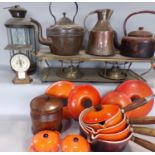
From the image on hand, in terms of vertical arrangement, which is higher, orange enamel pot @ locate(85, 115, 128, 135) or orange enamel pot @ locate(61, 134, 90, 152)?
orange enamel pot @ locate(85, 115, 128, 135)

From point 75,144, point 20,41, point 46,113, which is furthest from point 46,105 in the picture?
point 20,41

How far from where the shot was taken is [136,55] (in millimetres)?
826

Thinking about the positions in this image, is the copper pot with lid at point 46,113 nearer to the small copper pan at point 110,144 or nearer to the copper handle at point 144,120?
the small copper pan at point 110,144

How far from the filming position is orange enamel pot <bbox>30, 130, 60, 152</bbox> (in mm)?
600

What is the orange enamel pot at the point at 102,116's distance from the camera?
590mm

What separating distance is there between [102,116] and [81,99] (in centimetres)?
12

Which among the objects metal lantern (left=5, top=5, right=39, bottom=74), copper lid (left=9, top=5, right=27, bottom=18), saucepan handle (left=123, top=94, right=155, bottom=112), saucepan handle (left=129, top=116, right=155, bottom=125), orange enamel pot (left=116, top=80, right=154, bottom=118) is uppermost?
copper lid (left=9, top=5, right=27, bottom=18)

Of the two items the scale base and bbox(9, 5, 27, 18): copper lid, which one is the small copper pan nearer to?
the scale base

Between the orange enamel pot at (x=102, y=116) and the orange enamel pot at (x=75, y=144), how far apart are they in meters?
0.05

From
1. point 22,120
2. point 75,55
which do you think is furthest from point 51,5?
point 22,120

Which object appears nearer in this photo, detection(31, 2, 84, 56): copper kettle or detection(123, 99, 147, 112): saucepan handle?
detection(123, 99, 147, 112): saucepan handle

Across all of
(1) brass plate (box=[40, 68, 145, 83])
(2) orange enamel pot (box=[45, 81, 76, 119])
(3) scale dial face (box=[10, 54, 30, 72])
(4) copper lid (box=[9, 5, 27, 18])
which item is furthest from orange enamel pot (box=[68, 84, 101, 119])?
(4) copper lid (box=[9, 5, 27, 18])

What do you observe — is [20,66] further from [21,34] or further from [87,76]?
[87,76]

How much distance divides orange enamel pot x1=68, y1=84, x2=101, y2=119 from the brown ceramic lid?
48 millimetres
